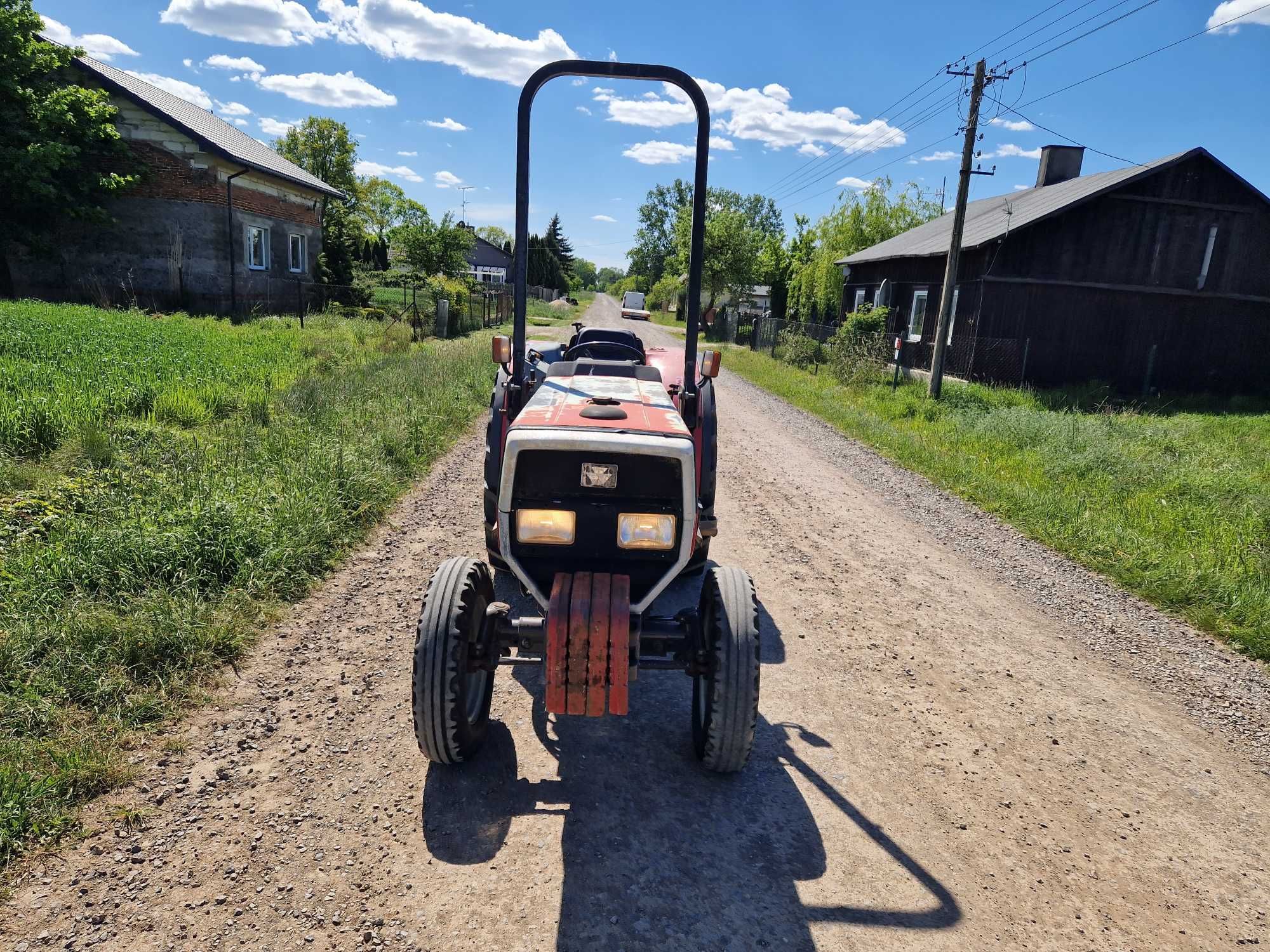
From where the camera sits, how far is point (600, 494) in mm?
3189

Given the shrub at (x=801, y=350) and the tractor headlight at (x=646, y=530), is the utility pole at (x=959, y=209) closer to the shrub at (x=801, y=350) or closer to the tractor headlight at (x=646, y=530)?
the shrub at (x=801, y=350)

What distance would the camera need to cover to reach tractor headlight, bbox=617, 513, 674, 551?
316 centimetres

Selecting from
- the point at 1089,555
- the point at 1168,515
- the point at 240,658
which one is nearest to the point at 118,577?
the point at 240,658

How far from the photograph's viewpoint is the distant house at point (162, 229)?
17.8 metres

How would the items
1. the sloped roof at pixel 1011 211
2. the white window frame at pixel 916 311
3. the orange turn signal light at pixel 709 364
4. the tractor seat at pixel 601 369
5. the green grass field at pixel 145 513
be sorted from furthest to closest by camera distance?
the white window frame at pixel 916 311
the sloped roof at pixel 1011 211
the tractor seat at pixel 601 369
the orange turn signal light at pixel 709 364
the green grass field at pixel 145 513

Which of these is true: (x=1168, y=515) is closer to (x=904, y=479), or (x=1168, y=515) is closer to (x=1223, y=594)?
(x=1223, y=594)

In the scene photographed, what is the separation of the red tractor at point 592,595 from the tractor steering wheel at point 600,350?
95.4 inches

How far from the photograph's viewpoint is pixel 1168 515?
7262mm

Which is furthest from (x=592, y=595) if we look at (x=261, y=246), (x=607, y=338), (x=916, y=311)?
(x=261, y=246)

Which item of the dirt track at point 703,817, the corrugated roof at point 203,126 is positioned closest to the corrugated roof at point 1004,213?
the dirt track at point 703,817

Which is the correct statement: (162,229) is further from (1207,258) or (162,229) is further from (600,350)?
(1207,258)

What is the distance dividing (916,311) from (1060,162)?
20.2ft

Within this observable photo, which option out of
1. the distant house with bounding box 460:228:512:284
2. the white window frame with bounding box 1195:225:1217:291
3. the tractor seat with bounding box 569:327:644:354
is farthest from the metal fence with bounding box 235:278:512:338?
the distant house with bounding box 460:228:512:284

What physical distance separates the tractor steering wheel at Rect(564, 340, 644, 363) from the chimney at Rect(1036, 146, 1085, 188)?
2076 cm
